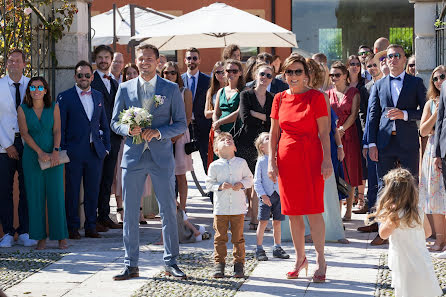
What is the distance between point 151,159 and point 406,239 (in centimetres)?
251

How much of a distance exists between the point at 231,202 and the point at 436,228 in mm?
2526

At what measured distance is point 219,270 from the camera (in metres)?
8.10

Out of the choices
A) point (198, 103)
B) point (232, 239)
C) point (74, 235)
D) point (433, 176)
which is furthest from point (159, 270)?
point (198, 103)

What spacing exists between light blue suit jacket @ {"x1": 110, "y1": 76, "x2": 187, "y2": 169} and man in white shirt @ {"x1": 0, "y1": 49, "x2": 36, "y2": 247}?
2.30 m

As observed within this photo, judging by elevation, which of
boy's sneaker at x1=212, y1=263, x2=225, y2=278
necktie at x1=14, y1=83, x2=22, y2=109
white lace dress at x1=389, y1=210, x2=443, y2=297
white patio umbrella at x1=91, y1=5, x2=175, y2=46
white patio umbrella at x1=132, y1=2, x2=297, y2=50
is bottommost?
boy's sneaker at x1=212, y1=263, x2=225, y2=278

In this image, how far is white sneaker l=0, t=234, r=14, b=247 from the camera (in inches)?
396

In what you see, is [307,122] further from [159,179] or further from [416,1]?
[416,1]

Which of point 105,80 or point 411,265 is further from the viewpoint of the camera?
point 105,80

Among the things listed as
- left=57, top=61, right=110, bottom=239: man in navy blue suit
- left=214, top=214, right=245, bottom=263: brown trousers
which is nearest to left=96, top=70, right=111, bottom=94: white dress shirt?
left=57, top=61, right=110, bottom=239: man in navy blue suit

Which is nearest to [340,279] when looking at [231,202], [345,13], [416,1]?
[231,202]

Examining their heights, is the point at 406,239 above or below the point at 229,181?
below

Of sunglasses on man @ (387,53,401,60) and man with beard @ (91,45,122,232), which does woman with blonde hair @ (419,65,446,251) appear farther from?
man with beard @ (91,45,122,232)

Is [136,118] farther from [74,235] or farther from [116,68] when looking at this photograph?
[116,68]

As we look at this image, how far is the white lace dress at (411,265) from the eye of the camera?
660 cm
